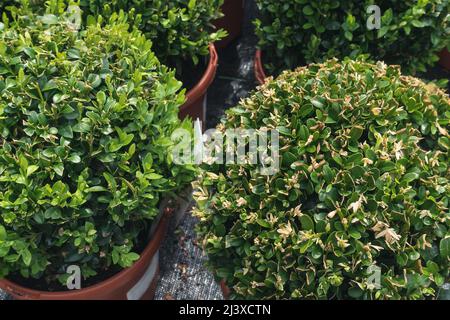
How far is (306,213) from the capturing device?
70.1 inches

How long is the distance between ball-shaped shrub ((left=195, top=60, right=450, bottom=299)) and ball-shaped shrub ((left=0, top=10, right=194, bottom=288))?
0.27 metres

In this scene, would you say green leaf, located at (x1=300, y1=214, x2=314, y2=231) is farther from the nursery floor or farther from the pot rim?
the pot rim

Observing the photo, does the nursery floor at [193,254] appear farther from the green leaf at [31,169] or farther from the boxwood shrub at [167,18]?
the green leaf at [31,169]

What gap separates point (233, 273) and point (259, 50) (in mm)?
1530

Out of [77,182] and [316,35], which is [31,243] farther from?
[316,35]

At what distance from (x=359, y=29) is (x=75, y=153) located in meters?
1.54

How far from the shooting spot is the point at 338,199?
174cm

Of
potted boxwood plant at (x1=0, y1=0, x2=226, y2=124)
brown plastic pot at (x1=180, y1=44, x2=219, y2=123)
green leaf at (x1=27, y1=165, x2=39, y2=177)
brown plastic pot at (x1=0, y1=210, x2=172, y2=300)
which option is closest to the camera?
green leaf at (x1=27, y1=165, x2=39, y2=177)

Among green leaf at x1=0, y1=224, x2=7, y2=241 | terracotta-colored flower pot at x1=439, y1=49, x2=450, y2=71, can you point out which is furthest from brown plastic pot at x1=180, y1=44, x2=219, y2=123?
terracotta-colored flower pot at x1=439, y1=49, x2=450, y2=71

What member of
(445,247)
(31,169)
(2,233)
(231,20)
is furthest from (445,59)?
(2,233)

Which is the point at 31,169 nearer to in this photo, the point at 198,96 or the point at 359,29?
the point at 198,96

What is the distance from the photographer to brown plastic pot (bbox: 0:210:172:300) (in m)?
2.06

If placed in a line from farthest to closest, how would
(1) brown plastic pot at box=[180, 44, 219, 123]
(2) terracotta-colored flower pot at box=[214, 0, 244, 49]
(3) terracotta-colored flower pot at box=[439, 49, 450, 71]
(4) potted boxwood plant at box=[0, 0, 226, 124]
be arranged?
(2) terracotta-colored flower pot at box=[214, 0, 244, 49], (3) terracotta-colored flower pot at box=[439, 49, 450, 71], (1) brown plastic pot at box=[180, 44, 219, 123], (4) potted boxwood plant at box=[0, 0, 226, 124]
